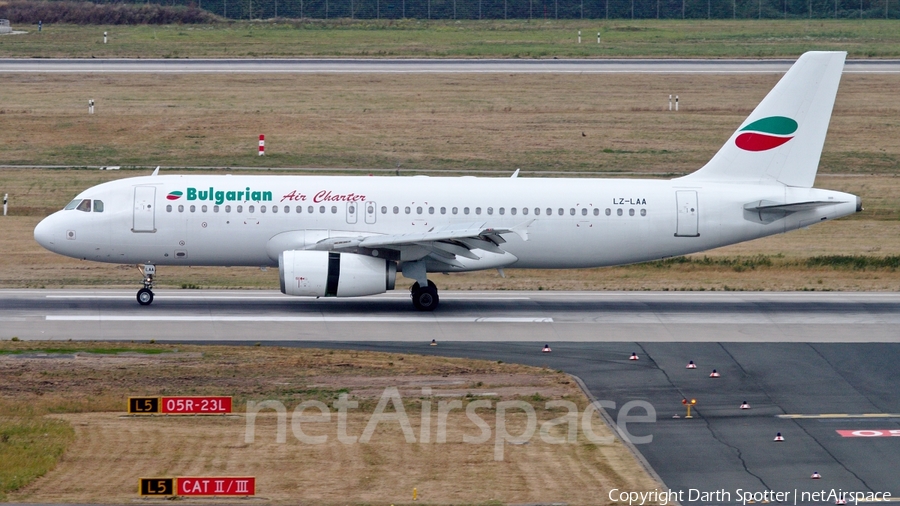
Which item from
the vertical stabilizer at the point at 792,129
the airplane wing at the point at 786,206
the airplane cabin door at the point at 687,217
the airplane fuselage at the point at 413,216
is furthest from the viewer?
the vertical stabilizer at the point at 792,129

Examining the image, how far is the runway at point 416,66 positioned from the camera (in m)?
77.2

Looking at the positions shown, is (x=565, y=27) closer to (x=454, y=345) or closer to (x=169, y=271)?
(x=169, y=271)

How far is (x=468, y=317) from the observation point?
33281 mm

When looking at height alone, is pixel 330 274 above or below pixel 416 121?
below

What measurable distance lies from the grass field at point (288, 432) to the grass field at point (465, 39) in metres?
59.4

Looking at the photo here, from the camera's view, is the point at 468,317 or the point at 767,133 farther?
the point at 767,133

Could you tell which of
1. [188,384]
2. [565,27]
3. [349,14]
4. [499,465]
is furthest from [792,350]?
[349,14]

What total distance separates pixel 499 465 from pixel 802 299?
20632 millimetres

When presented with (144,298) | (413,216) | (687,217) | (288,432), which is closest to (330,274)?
(413,216)

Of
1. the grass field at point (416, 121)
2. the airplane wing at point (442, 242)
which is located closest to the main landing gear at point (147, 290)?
the airplane wing at point (442, 242)
